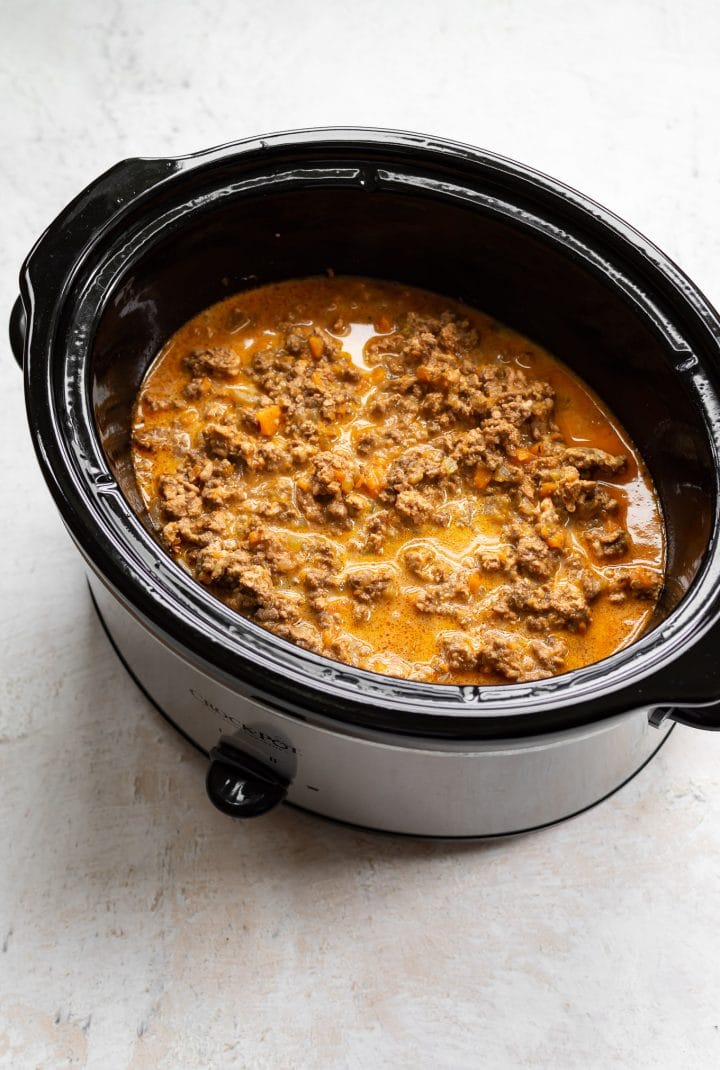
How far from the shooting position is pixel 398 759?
7.31 ft

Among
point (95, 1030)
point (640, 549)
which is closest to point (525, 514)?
point (640, 549)

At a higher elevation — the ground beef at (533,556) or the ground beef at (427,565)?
the ground beef at (533,556)

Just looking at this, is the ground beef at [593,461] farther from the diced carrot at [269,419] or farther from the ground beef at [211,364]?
the ground beef at [211,364]

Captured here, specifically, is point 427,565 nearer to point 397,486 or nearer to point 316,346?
point 397,486

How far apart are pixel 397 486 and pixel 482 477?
0.19 m

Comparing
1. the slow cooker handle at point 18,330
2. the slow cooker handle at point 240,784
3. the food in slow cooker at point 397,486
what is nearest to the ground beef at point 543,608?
the food in slow cooker at point 397,486

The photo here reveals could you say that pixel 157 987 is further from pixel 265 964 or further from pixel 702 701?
pixel 702 701

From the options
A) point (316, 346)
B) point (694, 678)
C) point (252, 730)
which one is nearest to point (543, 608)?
point (694, 678)

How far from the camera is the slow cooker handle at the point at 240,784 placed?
229cm

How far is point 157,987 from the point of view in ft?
8.36

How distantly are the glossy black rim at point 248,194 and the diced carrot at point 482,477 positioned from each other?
1.47 feet

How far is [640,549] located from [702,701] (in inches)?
27.0

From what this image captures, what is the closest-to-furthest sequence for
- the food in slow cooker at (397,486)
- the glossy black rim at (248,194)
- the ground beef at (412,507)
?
the glossy black rim at (248,194) → the food in slow cooker at (397,486) → the ground beef at (412,507)

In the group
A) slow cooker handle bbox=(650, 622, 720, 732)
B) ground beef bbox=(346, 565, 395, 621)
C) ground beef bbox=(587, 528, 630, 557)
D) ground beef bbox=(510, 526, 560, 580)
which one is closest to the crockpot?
slow cooker handle bbox=(650, 622, 720, 732)
